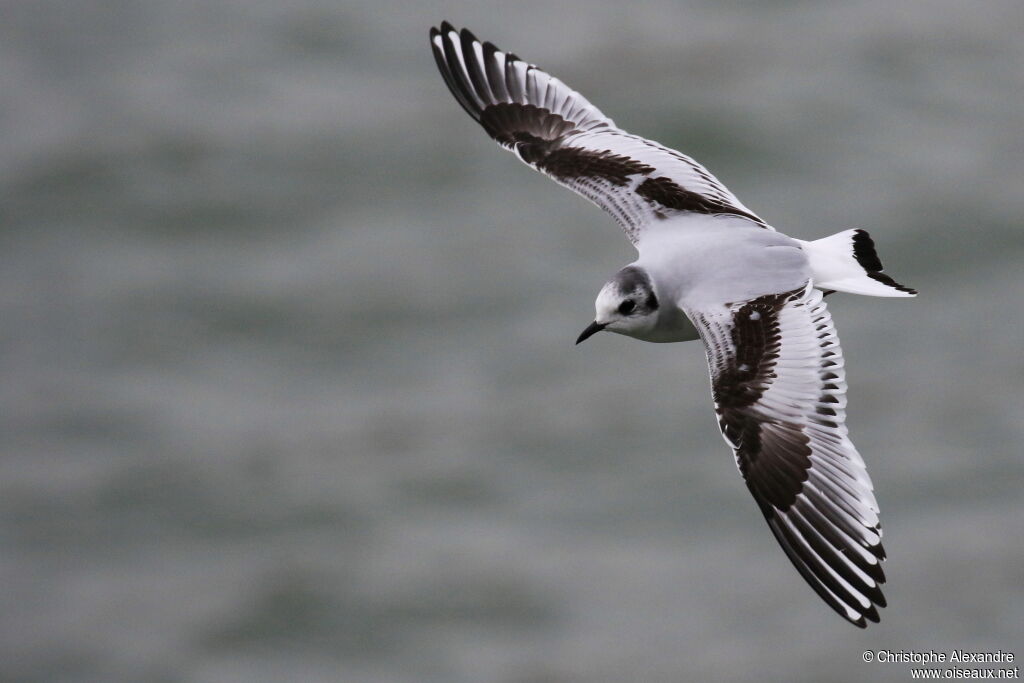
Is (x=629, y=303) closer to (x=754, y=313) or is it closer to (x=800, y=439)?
(x=754, y=313)

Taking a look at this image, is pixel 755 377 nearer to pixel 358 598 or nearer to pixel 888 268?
pixel 358 598

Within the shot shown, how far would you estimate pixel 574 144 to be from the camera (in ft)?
34.0

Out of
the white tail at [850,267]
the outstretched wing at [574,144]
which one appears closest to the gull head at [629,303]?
the outstretched wing at [574,144]

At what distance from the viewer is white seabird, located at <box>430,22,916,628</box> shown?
25.6ft

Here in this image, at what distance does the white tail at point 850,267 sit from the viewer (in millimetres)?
8578

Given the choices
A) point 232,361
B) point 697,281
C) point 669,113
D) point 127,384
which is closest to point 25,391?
point 127,384

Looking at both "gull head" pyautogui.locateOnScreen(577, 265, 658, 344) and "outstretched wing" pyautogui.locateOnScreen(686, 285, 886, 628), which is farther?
"gull head" pyautogui.locateOnScreen(577, 265, 658, 344)

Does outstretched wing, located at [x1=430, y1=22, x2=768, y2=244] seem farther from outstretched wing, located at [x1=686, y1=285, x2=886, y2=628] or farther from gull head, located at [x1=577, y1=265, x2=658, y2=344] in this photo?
outstretched wing, located at [x1=686, y1=285, x2=886, y2=628]

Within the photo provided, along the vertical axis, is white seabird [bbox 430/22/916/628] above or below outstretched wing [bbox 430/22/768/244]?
below

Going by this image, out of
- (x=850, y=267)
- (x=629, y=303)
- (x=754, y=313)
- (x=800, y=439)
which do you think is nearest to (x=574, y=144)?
(x=629, y=303)

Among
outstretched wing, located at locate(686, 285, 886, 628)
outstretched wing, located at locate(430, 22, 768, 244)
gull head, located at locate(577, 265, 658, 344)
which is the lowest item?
outstretched wing, located at locate(686, 285, 886, 628)

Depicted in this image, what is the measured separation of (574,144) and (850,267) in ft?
7.38

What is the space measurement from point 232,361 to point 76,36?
6.45 m

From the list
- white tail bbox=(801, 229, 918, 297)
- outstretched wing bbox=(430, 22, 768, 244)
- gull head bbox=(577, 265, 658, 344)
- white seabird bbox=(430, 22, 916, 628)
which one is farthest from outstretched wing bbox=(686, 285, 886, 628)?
outstretched wing bbox=(430, 22, 768, 244)
